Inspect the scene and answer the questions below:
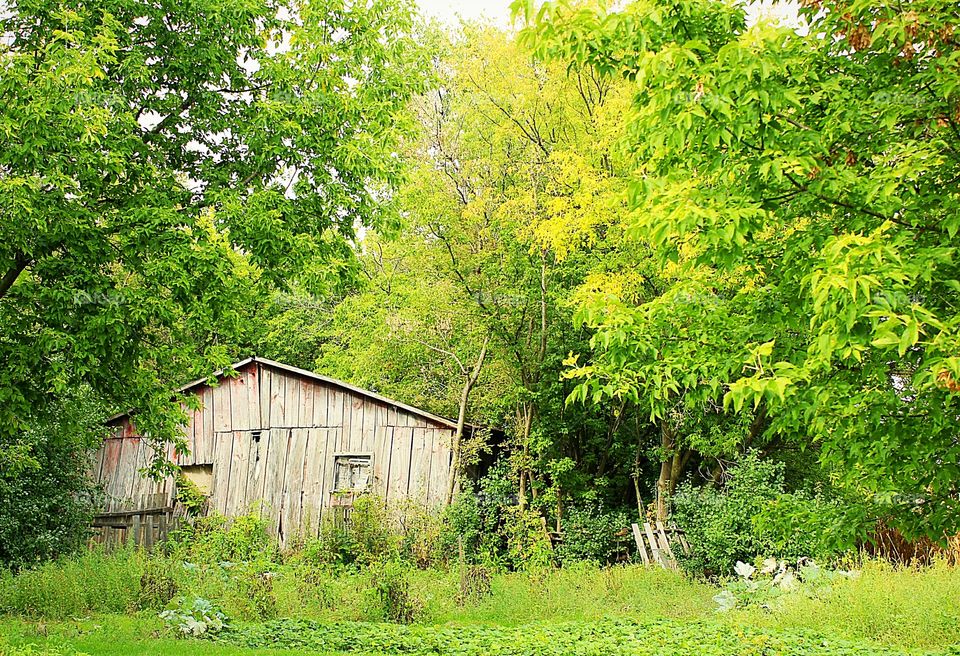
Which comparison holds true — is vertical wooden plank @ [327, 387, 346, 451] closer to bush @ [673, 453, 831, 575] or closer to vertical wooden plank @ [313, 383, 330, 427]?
vertical wooden plank @ [313, 383, 330, 427]

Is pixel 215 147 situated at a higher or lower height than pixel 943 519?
higher

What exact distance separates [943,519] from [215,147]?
917 cm

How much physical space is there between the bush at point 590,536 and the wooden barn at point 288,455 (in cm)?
271

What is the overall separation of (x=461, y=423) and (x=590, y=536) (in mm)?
3482

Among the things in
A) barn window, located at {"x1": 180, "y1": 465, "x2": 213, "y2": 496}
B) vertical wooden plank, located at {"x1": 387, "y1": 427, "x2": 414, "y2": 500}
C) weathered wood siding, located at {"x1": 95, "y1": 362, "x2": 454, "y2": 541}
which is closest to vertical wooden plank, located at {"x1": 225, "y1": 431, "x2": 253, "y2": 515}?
weathered wood siding, located at {"x1": 95, "y1": 362, "x2": 454, "y2": 541}

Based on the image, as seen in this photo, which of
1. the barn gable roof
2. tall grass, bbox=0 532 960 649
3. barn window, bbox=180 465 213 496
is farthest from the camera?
barn window, bbox=180 465 213 496

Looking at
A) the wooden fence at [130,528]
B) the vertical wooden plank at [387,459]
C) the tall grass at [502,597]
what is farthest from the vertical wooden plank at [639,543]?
the wooden fence at [130,528]

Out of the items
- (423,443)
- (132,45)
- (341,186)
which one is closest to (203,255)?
(341,186)

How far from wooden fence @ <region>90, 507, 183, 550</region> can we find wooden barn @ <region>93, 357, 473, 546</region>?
0.02 metres

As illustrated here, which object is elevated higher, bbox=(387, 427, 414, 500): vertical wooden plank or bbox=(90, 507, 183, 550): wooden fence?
bbox=(387, 427, 414, 500): vertical wooden plank

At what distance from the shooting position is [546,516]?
17.5 meters

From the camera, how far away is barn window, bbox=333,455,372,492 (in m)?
17.9

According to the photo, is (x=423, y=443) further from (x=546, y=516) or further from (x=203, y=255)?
(x=203, y=255)

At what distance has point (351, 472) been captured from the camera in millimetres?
18062
